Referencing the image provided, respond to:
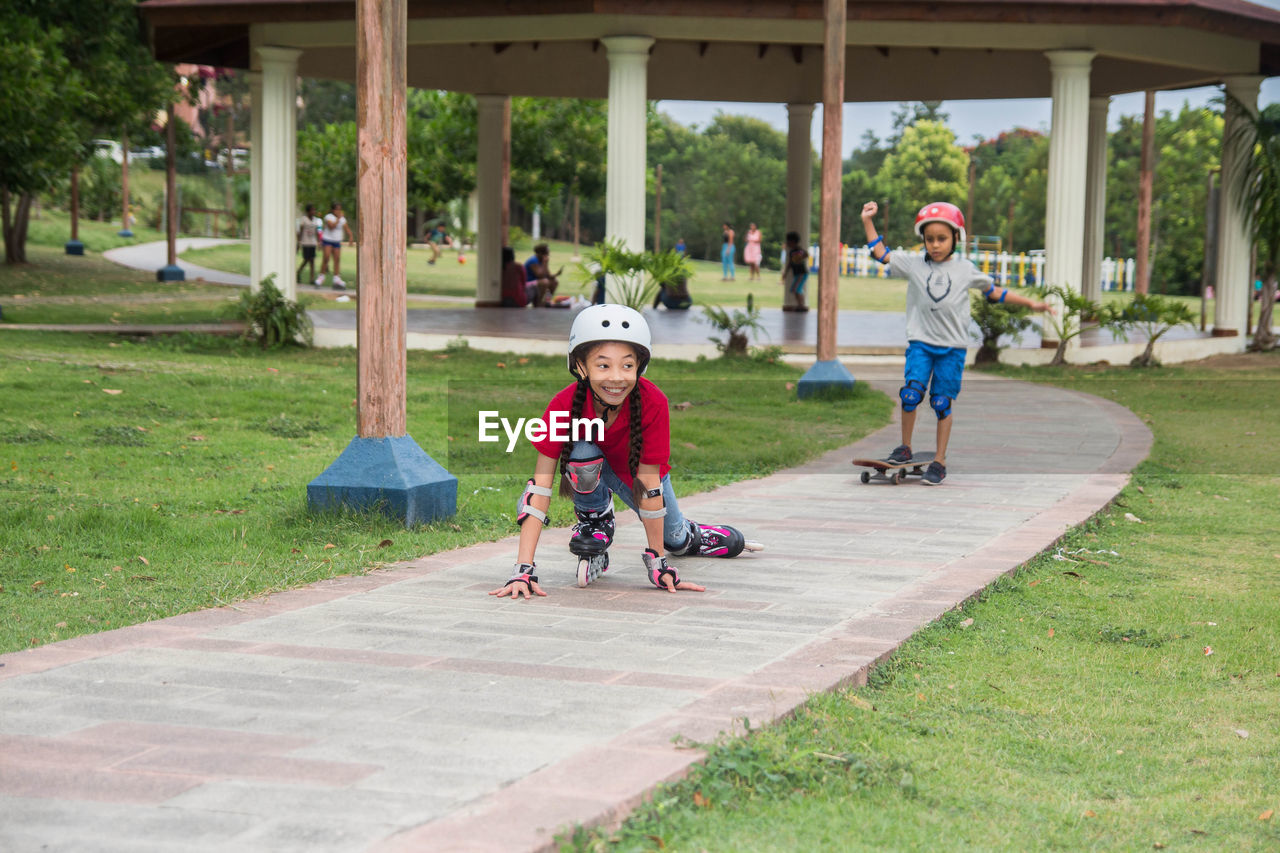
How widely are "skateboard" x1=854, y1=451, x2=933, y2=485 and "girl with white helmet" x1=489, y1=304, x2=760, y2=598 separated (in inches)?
119

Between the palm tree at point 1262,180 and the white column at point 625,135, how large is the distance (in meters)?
8.28

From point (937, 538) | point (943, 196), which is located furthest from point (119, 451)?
point (943, 196)

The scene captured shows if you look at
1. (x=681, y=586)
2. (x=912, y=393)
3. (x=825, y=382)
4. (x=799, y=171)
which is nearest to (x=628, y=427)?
(x=681, y=586)

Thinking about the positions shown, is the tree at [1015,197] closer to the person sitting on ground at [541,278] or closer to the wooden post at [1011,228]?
the wooden post at [1011,228]

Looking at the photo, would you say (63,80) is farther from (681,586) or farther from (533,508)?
(681,586)

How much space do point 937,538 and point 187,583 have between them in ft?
11.4

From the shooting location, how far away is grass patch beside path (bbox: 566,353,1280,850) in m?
3.12

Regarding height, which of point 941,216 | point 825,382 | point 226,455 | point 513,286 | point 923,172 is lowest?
point 226,455

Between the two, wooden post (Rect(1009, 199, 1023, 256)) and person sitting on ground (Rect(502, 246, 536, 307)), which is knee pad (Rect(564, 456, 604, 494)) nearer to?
person sitting on ground (Rect(502, 246, 536, 307))

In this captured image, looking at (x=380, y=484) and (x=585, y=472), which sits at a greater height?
(x=585, y=472)

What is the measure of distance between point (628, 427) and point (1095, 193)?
1901 centimetres

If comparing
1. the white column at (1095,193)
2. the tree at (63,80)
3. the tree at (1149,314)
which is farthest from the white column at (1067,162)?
the tree at (63,80)

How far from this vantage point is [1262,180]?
18375 millimetres

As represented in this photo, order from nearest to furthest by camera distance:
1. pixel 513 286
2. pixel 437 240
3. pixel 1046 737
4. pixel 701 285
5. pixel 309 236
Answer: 1. pixel 1046 737
2. pixel 513 286
3. pixel 309 236
4. pixel 701 285
5. pixel 437 240
